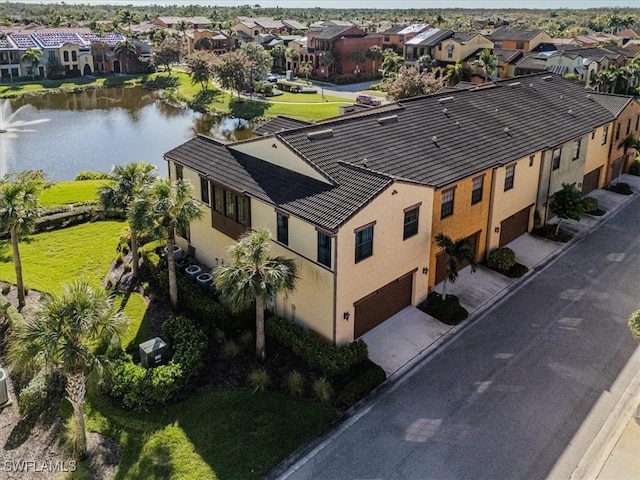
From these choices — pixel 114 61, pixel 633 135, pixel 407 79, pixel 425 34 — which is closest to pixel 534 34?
pixel 425 34

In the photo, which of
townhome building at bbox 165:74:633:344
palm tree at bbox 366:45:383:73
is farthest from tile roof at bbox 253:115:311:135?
palm tree at bbox 366:45:383:73

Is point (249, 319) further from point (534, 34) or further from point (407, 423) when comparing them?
point (534, 34)

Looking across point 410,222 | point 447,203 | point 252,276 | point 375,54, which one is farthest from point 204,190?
point 375,54

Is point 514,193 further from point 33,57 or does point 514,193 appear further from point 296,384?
point 33,57

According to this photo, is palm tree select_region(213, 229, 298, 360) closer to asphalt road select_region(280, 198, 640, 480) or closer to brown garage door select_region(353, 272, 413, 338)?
brown garage door select_region(353, 272, 413, 338)

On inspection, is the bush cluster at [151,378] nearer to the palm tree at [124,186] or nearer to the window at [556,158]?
the palm tree at [124,186]

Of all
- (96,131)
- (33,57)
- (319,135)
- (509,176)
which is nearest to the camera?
(319,135)

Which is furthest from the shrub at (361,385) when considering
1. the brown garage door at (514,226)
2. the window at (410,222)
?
the brown garage door at (514,226)
